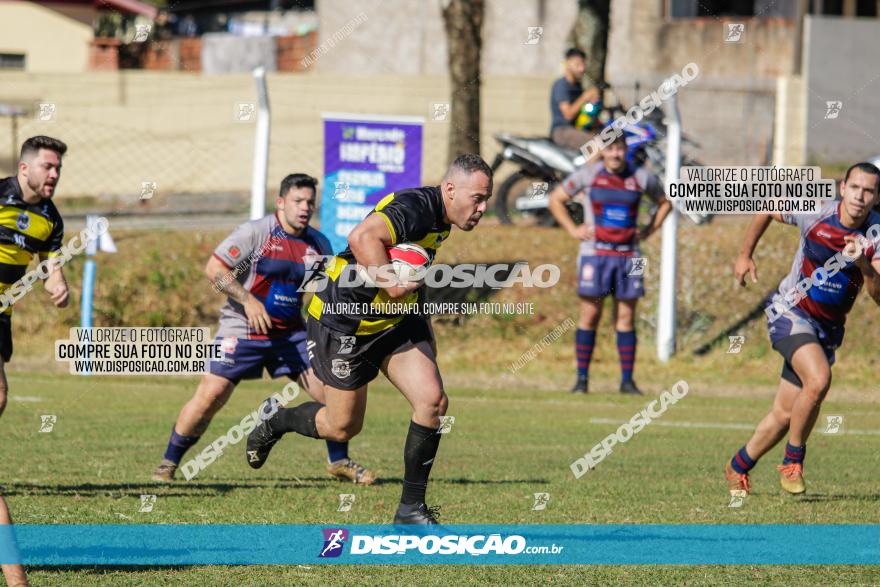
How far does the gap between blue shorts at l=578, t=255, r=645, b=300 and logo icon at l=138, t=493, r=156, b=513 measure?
277 inches

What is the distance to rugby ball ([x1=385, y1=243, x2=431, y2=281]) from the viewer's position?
23.4ft

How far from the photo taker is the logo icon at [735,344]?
53.7ft

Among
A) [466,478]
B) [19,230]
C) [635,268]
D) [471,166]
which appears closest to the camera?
[471,166]

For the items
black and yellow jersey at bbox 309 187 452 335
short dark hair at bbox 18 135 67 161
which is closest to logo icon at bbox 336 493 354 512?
black and yellow jersey at bbox 309 187 452 335

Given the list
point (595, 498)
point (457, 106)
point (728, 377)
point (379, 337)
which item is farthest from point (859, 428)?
point (457, 106)

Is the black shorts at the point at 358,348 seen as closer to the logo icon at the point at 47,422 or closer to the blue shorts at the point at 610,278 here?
the logo icon at the point at 47,422

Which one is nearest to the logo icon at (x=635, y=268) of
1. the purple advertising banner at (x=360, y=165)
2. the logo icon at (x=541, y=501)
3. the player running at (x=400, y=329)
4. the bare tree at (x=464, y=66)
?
the purple advertising banner at (x=360, y=165)

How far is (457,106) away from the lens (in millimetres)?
20375

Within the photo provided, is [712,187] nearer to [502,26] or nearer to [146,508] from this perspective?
[146,508]

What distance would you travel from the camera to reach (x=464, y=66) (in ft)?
A: 67.2

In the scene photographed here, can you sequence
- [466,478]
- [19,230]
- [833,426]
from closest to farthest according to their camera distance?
[19,230] < [466,478] < [833,426]

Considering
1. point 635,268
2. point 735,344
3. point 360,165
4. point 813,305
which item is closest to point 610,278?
point 635,268

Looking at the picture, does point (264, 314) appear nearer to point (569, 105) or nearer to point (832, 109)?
point (569, 105)

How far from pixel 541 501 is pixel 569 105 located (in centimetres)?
977
